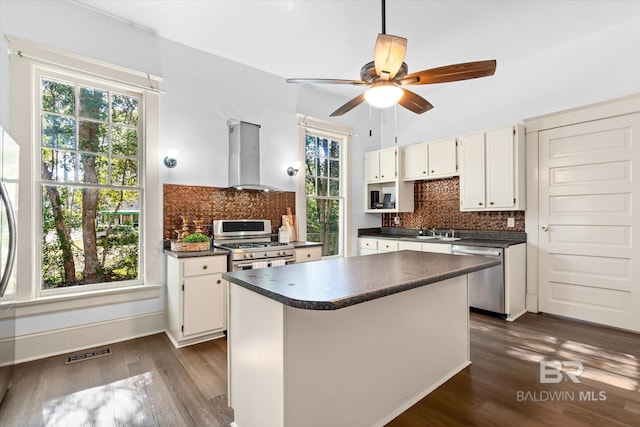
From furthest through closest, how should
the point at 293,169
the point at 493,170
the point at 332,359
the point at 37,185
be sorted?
the point at 293,169, the point at 493,170, the point at 37,185, the point at 332,359

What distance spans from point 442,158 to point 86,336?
4588mm

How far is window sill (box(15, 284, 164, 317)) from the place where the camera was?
8.27ft

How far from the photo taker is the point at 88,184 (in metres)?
2.86

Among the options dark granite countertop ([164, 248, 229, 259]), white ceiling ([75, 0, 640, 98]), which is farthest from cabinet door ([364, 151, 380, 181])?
dark granite countertop ([164, 248, 229, 259])

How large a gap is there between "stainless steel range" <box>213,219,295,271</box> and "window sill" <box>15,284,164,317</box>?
32.1 inches

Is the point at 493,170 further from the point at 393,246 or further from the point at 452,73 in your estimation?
the point at 452,73

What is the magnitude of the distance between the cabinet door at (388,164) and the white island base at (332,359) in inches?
116

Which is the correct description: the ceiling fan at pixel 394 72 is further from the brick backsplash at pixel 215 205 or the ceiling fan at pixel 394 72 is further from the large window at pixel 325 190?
the large window at pixel 325 190

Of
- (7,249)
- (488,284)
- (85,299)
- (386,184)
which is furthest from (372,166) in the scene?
(7,249)

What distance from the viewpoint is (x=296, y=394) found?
1.38 meters

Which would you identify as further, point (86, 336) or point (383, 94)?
point (86, 336)

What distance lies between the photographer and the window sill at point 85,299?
252cm

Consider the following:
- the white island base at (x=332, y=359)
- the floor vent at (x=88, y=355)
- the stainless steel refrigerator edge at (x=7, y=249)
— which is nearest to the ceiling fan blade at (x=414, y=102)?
the white island base at (x=332, y=359)

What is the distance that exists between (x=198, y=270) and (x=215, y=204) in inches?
37.3
